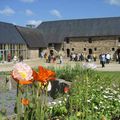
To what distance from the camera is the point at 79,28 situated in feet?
219

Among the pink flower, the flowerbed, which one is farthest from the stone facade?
the pink flower

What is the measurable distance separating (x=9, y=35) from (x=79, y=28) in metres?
16.6

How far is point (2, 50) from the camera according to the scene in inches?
2024

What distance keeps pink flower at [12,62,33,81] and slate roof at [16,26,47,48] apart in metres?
55.0

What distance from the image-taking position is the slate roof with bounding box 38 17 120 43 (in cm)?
6419

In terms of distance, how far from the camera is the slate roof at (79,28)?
64.2 meters

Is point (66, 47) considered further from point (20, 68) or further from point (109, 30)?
point (20, 68)

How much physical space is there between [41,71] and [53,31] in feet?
214

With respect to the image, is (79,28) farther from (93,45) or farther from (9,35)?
(9,35)

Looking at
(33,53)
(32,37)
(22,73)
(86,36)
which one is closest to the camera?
(22,73)

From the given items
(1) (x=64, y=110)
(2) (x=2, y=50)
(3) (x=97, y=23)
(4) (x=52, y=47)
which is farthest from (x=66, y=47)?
(1) (x=64, y=110)

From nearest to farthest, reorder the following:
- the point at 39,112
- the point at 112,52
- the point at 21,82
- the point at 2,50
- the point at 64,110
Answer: the point at 21,82 → the point at 39,112 → the point at 64,110 → the point at 2,50 → the point at 112,52

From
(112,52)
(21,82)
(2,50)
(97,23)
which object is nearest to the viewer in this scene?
(21,82)

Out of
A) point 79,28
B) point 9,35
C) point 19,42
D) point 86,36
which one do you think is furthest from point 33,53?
point 79,28
